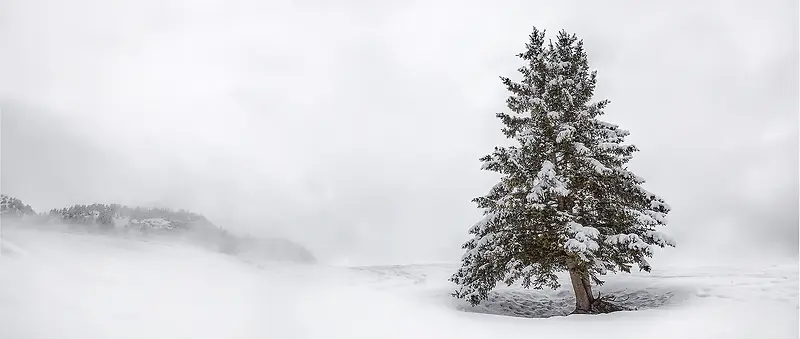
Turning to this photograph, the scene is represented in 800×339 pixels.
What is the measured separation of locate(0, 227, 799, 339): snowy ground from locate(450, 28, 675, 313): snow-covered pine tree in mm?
1710

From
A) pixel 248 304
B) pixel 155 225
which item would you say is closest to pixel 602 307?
pixel 248 304

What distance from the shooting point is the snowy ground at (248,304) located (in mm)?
Result: 6562

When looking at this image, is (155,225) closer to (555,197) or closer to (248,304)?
(248,304)

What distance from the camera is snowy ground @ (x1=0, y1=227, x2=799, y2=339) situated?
656cm

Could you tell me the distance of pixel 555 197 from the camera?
11945mm

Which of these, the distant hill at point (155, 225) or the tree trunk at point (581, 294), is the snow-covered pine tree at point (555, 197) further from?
the distant hill at point (155, 225)

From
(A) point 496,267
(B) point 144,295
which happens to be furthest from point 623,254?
(B) point 144,295

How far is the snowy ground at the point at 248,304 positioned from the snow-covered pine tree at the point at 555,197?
1.71m

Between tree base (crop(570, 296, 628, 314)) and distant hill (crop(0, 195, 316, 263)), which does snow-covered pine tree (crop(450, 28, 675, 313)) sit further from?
distant hill (crop(0, 195, 316, 263))

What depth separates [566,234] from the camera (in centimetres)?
1119

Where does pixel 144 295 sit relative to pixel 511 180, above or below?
below

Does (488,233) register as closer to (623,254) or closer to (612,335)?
(623,254)

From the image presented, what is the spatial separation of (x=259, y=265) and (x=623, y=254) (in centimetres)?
986

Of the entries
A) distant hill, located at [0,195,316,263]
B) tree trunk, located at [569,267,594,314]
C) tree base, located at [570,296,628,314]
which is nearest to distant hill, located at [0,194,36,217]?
distant hill, located at [0,195,316,263]
